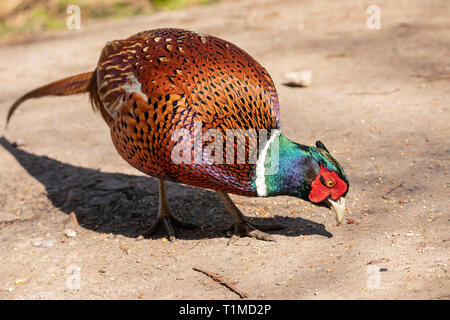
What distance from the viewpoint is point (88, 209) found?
444 cm

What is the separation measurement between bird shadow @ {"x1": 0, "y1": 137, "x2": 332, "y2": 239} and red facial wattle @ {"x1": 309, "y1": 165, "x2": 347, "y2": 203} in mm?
486

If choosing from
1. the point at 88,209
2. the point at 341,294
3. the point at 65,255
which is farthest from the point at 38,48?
the point at 341,294

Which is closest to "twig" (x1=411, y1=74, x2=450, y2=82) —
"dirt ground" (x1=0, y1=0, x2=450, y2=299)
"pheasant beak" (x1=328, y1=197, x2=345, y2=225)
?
"dirt ground" (x1=0, y1=0, x2=450, y2=299)

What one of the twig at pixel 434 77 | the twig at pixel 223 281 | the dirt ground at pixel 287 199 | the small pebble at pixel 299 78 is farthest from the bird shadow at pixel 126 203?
the twig at pixel 434 77

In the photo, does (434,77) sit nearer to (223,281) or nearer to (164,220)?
(164,220)

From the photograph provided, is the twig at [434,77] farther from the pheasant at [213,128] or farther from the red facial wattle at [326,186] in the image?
the red facial wattle at [326,186]

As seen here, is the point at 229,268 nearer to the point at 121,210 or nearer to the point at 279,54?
the point at 121,210

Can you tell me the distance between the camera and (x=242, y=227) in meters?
3.81

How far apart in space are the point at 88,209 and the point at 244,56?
1.71 meters

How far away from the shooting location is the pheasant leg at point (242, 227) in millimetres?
3740

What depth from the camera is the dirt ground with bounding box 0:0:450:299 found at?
3293 millimetres

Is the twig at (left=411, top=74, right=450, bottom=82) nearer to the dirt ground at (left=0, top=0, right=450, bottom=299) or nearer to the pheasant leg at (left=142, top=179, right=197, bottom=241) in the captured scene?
the dirt ground at (left=0, top=0, right=450, bottom=299)

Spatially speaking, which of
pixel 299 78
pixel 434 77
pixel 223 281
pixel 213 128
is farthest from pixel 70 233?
pixel 434 77

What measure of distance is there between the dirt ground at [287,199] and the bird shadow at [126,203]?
14 mm
